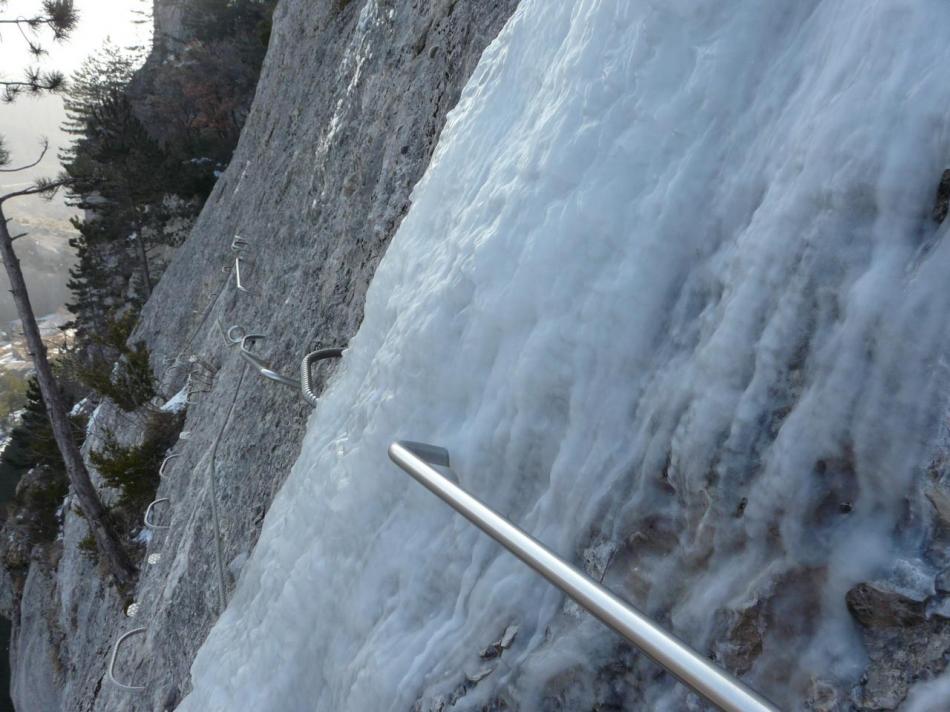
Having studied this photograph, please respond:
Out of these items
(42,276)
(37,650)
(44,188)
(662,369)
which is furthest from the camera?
(42,276)

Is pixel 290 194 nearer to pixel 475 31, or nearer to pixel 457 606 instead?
pixel 475 31

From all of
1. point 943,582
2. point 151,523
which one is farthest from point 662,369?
point 151,523

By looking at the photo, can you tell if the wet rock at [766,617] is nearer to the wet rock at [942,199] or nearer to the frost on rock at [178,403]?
the wet rock at [942,199]

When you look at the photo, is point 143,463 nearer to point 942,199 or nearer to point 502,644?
point 502,644

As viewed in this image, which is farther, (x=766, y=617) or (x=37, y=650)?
(x=37, y=650)

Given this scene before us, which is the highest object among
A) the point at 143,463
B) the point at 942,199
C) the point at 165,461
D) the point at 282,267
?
the point at 942,199

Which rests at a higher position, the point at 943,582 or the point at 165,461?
the point at 943,582

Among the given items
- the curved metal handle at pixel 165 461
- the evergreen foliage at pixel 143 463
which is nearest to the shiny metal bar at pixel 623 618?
the curved metal handle at pixel 165 461

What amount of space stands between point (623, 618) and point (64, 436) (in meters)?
9.22

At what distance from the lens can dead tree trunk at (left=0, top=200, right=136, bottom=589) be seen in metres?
8.17

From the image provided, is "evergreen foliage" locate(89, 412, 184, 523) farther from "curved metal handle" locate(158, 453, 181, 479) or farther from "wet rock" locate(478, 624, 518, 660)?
"wet rock" locate(478, 624, 518, 660)

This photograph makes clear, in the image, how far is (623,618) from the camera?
33.3 inches

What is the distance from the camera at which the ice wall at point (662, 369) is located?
102 cm

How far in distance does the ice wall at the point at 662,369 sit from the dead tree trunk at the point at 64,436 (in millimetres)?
7073
